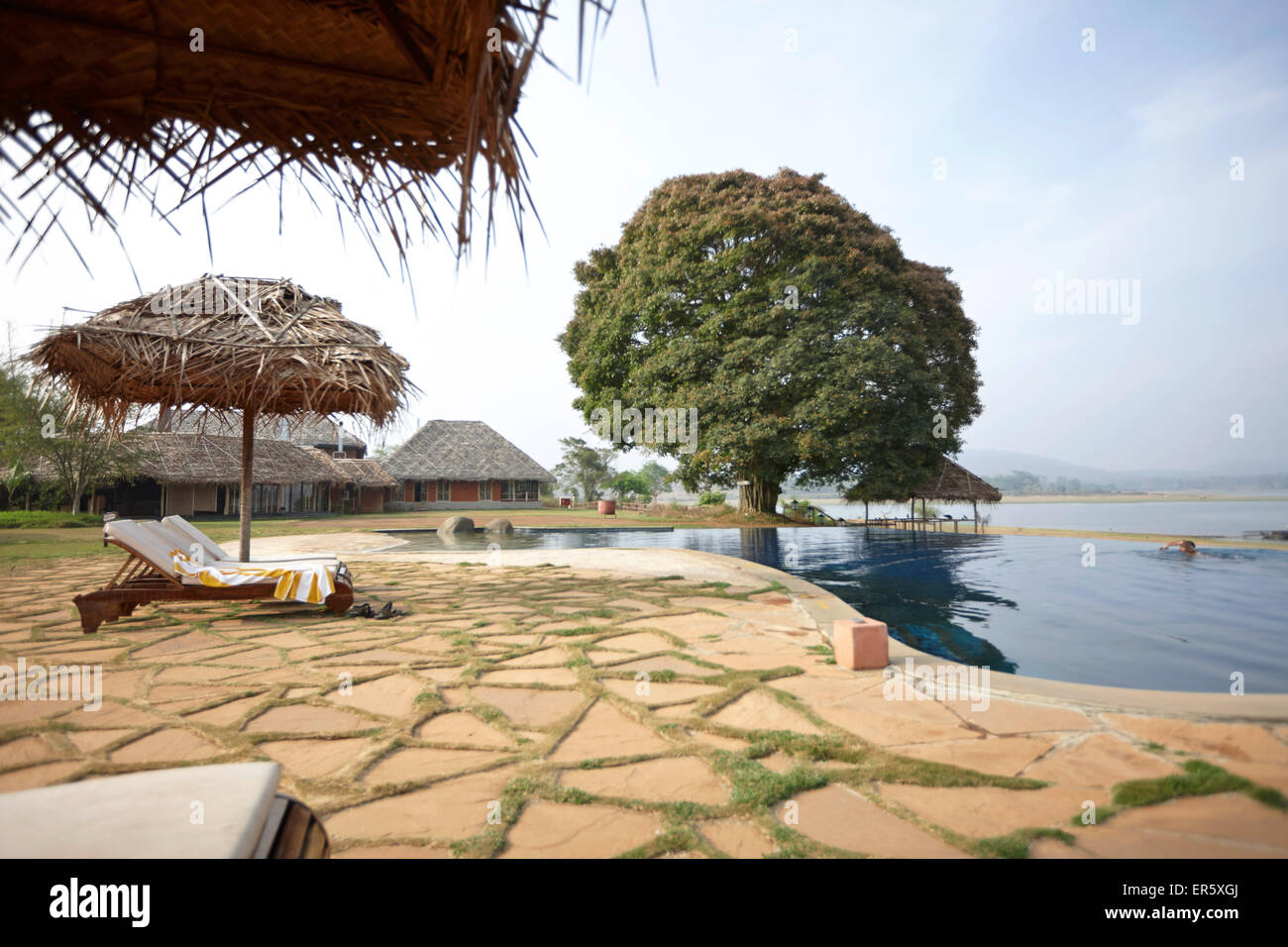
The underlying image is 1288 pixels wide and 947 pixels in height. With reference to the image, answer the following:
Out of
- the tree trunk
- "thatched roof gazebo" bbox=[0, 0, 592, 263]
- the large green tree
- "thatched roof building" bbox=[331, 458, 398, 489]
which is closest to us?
"thatched roof gazebo" bbox=[0, 0, 592, 263]

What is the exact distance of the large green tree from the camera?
1466cm

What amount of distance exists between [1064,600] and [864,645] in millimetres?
6289

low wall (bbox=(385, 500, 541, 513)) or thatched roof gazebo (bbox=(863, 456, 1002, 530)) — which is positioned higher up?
thatched roof gazebo (bbox=(863, 456, 1002, 530))

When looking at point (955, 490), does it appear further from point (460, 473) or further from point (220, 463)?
point (220, 463)

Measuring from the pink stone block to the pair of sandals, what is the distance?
394 cm

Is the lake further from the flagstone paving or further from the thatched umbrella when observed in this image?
the thatched umbrella

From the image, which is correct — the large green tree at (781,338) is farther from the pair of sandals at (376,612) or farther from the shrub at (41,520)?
the shrub at (41,520)

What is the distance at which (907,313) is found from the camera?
50.5 feet

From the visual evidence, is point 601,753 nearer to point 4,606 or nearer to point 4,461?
point 4,606

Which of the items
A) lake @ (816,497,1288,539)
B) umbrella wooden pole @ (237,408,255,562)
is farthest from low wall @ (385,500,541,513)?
umbrella wooden pole @ (237,408,255,562)

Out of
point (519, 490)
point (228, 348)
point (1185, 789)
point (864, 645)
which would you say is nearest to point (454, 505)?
point (519, 490)

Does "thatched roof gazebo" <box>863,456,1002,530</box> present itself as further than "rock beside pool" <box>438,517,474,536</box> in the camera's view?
Yes
